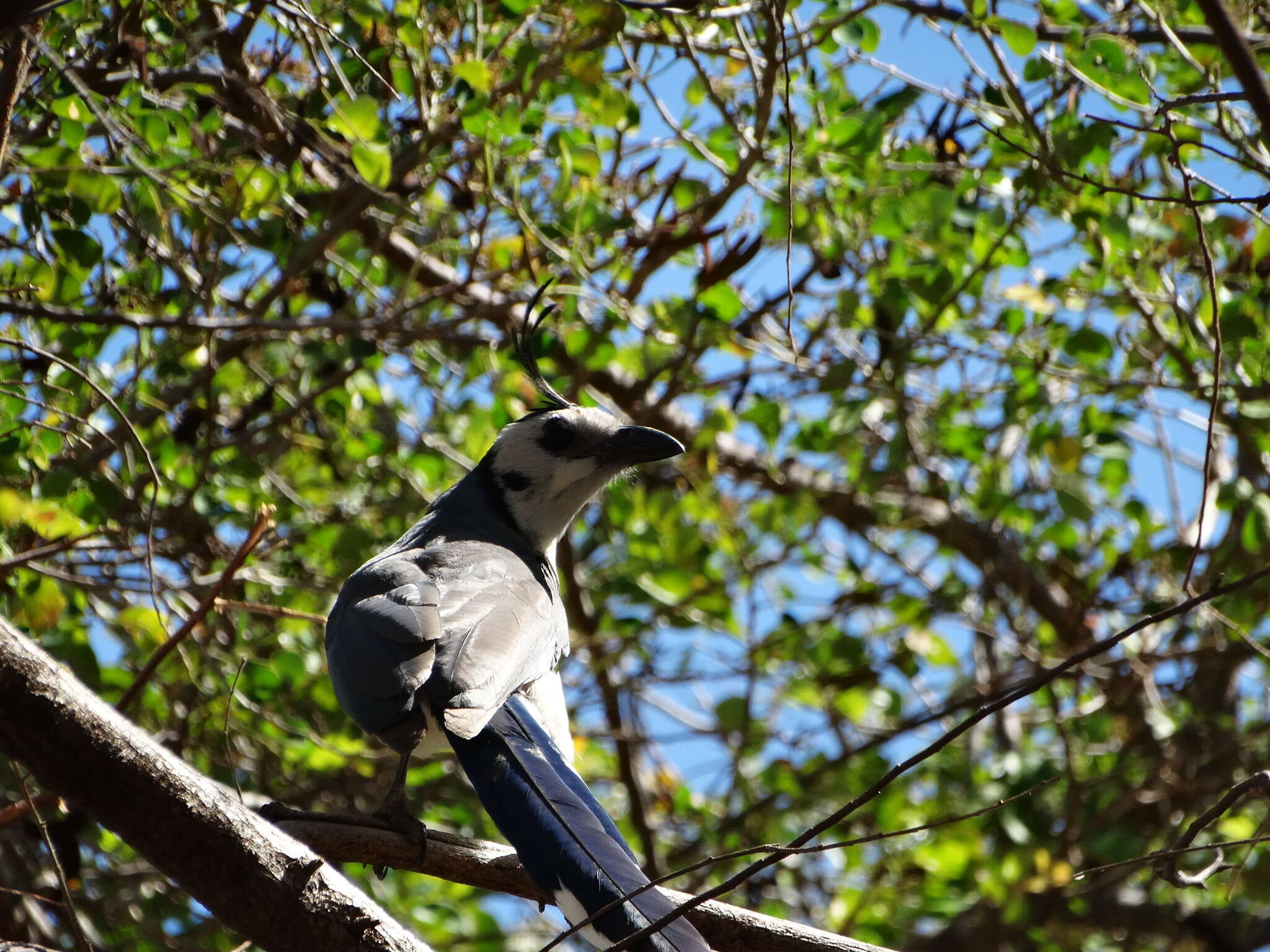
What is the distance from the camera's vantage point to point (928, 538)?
6.80m

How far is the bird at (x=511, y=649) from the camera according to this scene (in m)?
2.35

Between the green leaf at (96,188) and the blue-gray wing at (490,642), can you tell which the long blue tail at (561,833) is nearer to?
the blue-gray wing at (490,642)

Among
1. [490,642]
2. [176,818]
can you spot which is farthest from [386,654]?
[176,818]

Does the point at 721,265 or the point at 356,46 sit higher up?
the point at 356,46

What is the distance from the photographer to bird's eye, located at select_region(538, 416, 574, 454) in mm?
4090

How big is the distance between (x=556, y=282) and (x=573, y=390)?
20.4 inches

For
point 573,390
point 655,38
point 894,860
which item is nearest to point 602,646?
point 573,390

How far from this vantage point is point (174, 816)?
1.92 metres

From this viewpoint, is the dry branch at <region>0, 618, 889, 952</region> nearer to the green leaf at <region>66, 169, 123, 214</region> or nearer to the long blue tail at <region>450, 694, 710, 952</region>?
the long blue tail at <region>450, 694, 710, 952</region>

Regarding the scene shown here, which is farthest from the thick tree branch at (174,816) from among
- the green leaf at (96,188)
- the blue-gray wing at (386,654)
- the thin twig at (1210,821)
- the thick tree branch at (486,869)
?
the green leaf at (96,188)

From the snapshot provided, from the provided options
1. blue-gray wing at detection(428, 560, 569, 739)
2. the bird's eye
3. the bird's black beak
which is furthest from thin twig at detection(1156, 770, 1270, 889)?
the bird's eye

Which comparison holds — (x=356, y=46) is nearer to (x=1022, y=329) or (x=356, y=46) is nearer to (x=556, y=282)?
(x=556, y=282)

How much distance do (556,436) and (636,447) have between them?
11.2 inches

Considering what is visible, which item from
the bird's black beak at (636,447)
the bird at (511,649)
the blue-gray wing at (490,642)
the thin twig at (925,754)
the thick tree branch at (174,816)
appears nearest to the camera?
the thin twig at (925,754)
